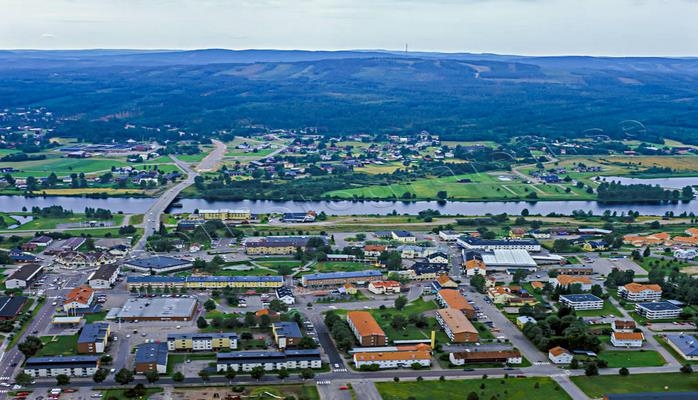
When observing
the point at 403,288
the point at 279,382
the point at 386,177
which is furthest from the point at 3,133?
the point at 279,382

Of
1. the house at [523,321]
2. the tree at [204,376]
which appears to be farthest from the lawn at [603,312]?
the tree at [204,376]

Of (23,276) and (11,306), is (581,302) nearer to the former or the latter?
(11,306)

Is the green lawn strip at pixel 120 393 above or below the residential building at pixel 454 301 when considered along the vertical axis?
above

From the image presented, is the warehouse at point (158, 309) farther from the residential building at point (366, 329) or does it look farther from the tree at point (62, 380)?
the residential building at point (366, 329)

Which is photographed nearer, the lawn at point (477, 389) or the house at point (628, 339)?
the lawn at point (477, 389)

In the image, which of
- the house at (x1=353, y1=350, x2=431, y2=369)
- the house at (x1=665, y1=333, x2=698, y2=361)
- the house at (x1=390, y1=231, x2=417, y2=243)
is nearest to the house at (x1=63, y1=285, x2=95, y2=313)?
the house at (x1=353, y1=350, x2=431, y2=369)

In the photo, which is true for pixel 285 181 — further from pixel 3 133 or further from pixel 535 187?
pixel 3 133
